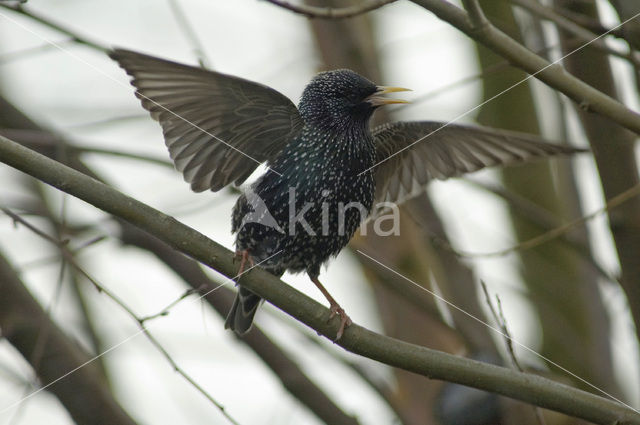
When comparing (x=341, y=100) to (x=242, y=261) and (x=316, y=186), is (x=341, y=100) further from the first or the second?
(x=242, y=261)

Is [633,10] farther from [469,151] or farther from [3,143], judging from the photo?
[3,143]

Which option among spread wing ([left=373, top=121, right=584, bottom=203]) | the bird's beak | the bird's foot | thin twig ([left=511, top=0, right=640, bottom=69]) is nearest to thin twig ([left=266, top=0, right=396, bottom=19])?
thin twig ([left=511, top=0, right=640, bottom=69])

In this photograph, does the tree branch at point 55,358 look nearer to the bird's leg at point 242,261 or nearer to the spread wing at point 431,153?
the bird's leg at point 242,261

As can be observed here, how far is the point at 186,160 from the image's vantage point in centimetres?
375

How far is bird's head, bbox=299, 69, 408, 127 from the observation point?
3865mm

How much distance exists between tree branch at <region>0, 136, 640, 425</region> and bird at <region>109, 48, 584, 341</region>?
1.49 feet

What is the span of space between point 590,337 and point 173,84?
296 centimetres

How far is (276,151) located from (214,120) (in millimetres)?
321

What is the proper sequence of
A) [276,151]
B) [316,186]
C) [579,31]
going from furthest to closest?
[276,151], [316,186], [579,31]

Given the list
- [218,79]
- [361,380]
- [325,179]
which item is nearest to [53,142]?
[218,79]

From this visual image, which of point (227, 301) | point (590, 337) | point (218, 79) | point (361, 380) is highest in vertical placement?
point (218, 79)

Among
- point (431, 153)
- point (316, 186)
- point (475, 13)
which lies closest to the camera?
point (475, 13)

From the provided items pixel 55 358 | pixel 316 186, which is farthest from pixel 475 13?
pixel 55 358

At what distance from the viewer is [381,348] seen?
294 centimetres
